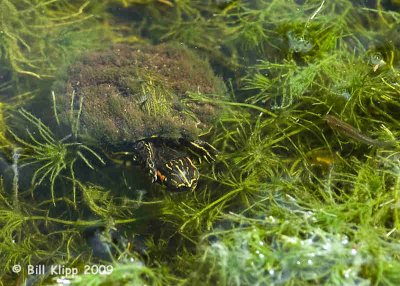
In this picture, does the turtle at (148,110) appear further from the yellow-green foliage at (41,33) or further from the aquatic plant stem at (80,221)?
the yellow-green foliage at (41,33)

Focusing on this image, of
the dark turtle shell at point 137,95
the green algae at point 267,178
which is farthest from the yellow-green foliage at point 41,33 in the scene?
the dark turtle shell at point 137,95

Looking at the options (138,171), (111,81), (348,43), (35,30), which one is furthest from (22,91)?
(348,43)

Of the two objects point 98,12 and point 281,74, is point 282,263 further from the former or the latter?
point 98,12

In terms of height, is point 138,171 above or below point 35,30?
below

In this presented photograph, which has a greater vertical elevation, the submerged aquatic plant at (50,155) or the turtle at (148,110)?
the turtle at (148,110)

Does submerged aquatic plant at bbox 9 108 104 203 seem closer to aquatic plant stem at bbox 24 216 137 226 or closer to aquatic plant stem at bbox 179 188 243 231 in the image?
aquatic plant stem at bbox 24 216 137 226

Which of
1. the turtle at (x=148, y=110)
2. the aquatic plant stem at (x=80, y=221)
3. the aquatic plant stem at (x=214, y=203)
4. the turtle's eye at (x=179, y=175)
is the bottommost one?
the aquatic plant stem at (x=80, y=221)

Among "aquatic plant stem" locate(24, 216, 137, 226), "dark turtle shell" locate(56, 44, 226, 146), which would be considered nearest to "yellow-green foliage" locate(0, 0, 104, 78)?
"dark turtle shell" locate(56, 44, 226, 146)
